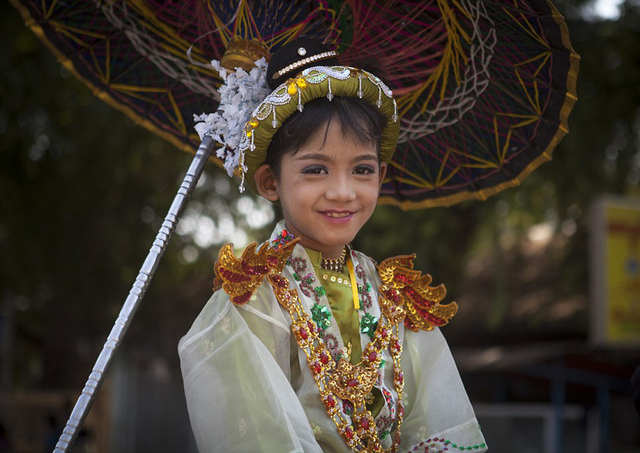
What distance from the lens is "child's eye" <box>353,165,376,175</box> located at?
255 cm

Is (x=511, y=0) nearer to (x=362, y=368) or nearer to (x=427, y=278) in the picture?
(x=427, y=278)

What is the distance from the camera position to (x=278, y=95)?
2.46 metres

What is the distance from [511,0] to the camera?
2.53 m

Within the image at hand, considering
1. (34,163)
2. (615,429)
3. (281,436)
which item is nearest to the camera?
(281,436)

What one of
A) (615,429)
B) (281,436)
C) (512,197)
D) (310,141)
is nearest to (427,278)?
(310,141)


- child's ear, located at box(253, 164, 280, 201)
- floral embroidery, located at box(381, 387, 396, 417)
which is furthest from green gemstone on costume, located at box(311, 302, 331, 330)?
child's ear, located at box(253, 164, 280, 201)

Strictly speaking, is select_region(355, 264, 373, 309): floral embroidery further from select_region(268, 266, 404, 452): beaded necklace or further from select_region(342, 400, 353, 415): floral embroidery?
select_region(342, 400, 353, 415): floral embroidery

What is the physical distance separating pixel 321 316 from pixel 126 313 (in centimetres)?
65

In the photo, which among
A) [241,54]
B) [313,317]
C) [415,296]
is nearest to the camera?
[313,317]

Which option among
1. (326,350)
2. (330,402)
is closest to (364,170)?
(326,350)

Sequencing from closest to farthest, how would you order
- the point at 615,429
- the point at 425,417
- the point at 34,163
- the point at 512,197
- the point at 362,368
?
1. the point at 362,368
2. the point at 425,417
3. the point at 34,163
4. the point at 512,197
5. the point at 615,429

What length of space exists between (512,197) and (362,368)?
21.8ft

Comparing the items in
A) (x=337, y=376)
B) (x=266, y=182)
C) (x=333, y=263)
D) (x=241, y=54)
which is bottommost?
(x=337, y=376)

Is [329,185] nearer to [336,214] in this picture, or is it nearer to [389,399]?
[336,214]
